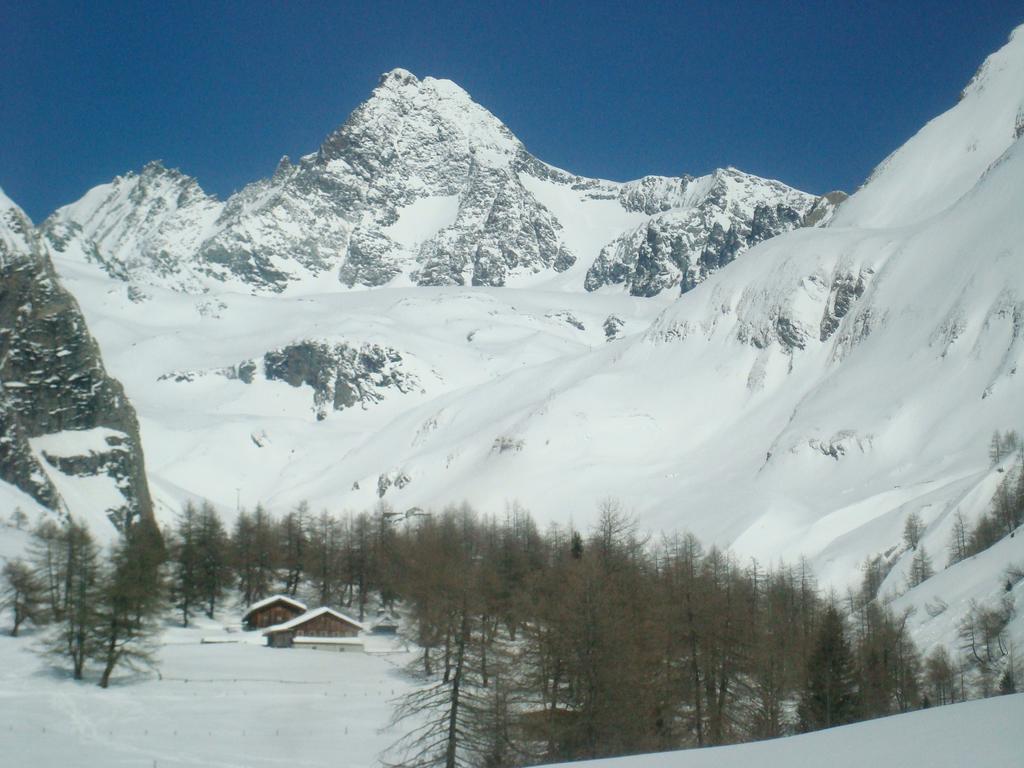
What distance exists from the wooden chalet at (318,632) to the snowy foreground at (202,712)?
4.50 m

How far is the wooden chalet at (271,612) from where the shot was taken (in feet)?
186

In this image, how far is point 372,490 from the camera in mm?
138875

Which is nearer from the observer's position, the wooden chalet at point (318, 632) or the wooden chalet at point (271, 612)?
the wooden chalet at point (318, 632)

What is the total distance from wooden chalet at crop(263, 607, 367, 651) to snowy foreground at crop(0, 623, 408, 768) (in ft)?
14.8

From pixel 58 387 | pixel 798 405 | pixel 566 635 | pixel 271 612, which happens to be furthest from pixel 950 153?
pixel 566 635

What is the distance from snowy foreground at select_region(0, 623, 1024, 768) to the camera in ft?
26.8

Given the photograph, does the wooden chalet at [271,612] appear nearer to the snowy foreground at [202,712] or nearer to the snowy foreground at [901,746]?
the snowy foreground at [202,712]

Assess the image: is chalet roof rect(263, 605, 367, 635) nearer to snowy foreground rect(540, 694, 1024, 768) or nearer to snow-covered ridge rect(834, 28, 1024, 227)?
snowy foreground rect(540, 694, 1024, 768)

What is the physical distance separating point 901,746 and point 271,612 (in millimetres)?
52408

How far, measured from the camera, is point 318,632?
54594 millimetres

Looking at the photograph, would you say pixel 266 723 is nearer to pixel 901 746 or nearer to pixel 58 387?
pixel 901 746

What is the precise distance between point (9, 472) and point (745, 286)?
87128 millimetres

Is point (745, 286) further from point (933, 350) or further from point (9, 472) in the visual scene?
point (9, 472)

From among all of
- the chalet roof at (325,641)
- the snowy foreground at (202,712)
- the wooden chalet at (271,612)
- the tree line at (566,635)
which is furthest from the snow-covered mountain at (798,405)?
the wooden chalet at (271,612)
